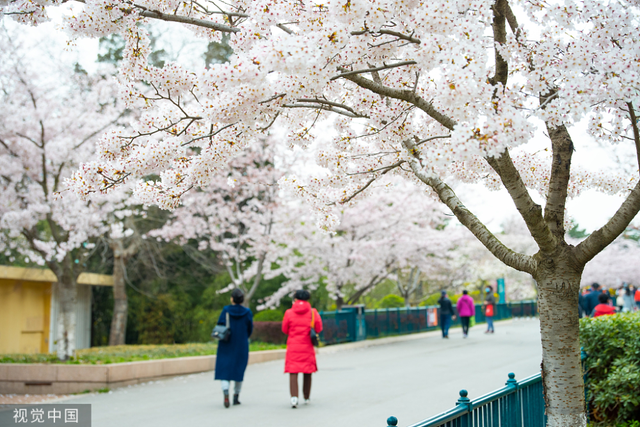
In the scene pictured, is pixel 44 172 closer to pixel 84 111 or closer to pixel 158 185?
pixel 84 111

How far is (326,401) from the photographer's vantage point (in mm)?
8461

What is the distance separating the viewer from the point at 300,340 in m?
8.28

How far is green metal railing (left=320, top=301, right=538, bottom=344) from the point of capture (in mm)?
16969

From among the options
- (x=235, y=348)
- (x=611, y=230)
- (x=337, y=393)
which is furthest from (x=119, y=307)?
(x=611, y=230)

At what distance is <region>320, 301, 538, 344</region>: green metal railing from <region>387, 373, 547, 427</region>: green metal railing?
11464 mm

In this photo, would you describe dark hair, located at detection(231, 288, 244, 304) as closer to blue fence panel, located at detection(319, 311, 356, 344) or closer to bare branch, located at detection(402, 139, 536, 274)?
bare branch, located at detection(402, 139, 536, 274)

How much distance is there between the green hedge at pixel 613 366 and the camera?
6.05 meters

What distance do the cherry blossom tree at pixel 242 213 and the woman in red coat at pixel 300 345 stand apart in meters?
9.04

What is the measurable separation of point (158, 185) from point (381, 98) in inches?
89.3

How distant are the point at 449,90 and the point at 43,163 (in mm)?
11423

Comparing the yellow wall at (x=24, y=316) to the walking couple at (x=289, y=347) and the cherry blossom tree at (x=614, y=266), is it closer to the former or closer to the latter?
the walking couple at (x=289, y=347)

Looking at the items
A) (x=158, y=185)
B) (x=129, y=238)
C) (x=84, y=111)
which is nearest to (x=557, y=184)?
(x=158, y=185)

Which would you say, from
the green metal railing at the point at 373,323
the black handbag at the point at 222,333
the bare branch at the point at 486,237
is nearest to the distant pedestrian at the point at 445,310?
the green metal railing at the point at 373,323

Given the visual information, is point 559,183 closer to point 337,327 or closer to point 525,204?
point 525,204
